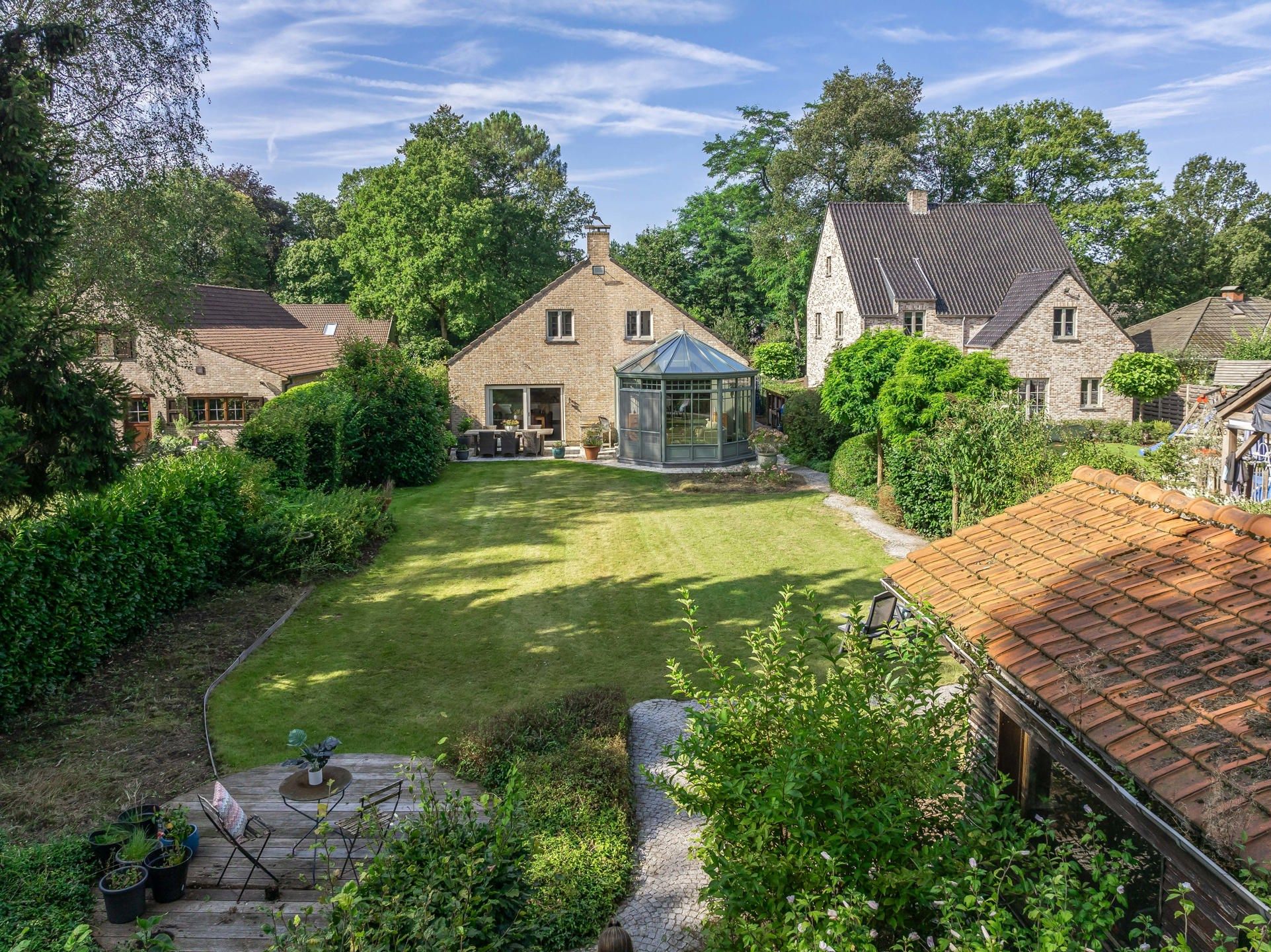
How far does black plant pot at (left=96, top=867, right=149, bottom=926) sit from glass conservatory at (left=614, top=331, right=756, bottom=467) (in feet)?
69.8

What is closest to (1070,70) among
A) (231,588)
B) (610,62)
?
(610,62)

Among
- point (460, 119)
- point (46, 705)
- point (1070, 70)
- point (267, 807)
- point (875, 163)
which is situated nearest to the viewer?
point (267, 807)

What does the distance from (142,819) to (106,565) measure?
4.75 metres

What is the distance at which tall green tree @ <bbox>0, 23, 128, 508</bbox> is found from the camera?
905cm

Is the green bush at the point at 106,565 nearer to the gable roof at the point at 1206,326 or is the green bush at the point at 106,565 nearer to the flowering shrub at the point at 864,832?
the flowering shrub at the point at 864,832

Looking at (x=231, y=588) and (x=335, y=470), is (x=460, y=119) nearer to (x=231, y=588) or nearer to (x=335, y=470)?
(x=335, y=470)

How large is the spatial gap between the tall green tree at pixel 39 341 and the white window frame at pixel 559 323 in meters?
19.6

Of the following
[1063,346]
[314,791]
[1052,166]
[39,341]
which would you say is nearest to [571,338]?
[1063,346]

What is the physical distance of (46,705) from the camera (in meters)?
9.29

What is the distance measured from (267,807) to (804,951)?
19.1ft

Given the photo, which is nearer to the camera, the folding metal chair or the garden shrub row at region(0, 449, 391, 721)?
the folding metal chair

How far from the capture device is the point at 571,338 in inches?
1161

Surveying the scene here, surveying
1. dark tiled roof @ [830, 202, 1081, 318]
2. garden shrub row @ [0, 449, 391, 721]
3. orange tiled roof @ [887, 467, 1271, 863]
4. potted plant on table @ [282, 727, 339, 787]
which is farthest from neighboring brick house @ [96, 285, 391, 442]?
orange tiled roof @ [887, 467, 1271, 863]

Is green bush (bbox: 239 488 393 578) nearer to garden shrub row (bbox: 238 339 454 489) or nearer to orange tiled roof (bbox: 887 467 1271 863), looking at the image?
garden shrub row (bbox: 238 339 454 489)
